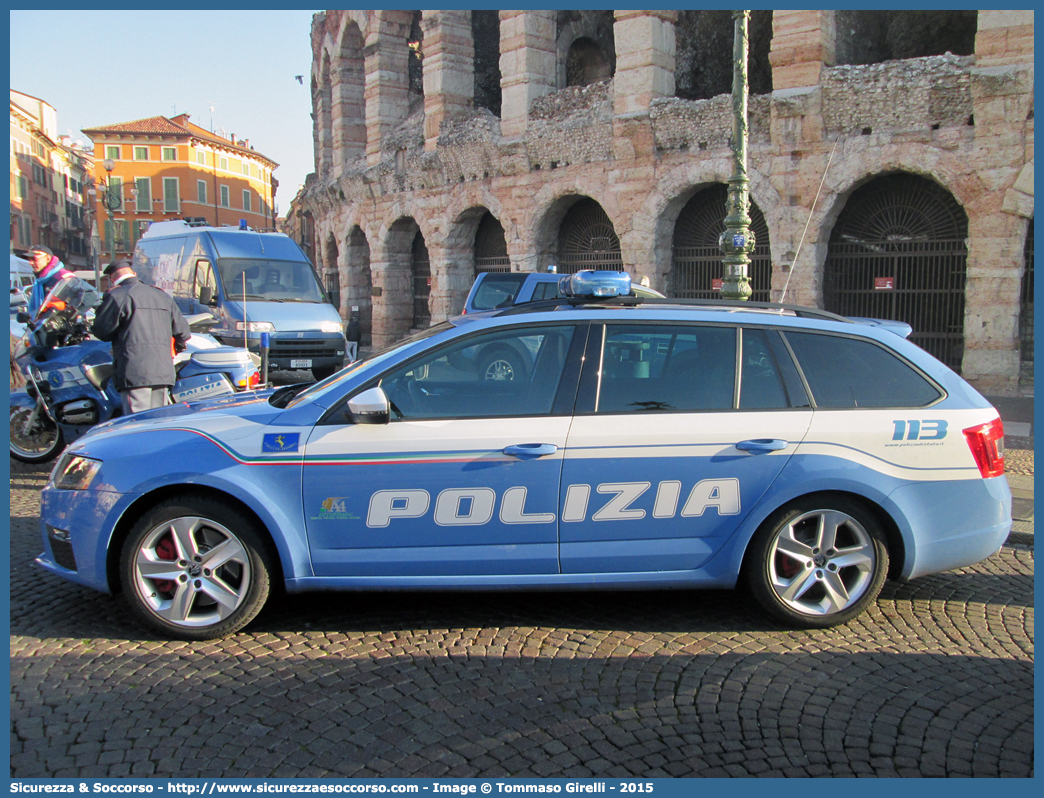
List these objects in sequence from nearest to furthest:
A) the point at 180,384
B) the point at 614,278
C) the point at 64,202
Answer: the point at 614,278 → the point at 180,384 → the point at 64,202

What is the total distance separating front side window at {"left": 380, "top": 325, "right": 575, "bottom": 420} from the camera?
162 inches

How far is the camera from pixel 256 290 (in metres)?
14.5

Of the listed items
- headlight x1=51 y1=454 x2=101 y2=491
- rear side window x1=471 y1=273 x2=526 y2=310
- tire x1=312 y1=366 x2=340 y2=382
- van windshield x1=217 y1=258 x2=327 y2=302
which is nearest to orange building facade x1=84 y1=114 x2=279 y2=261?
van windshield x1=217 y1=258 x2=327 y2=302

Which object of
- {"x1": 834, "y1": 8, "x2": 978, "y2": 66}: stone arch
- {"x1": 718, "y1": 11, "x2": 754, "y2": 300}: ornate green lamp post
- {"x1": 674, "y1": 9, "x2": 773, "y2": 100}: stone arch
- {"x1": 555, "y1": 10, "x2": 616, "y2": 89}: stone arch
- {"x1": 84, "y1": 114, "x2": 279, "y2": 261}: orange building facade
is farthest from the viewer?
{"x1": 84, "y1": 114, "x2": 279, "y2": 261}: orange building facade

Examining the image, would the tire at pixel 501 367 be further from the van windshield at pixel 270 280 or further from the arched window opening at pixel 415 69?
the arched window opening at pixel 415 69

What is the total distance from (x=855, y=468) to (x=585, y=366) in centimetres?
139

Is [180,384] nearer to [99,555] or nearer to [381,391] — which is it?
[99,555]

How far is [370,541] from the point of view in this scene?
4016 mm

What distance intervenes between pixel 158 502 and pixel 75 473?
47cm

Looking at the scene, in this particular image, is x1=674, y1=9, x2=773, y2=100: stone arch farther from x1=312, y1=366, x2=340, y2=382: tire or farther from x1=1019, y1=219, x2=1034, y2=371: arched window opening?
x1=312, y1=366, x2=340, y2=382: tire

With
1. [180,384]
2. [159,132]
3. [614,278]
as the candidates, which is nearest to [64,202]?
[159,132]

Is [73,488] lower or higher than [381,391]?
lower

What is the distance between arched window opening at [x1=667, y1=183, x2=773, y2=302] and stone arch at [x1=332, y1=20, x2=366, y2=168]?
45.4ft

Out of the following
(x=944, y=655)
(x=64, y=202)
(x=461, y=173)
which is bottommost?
(x=944, y=655)
